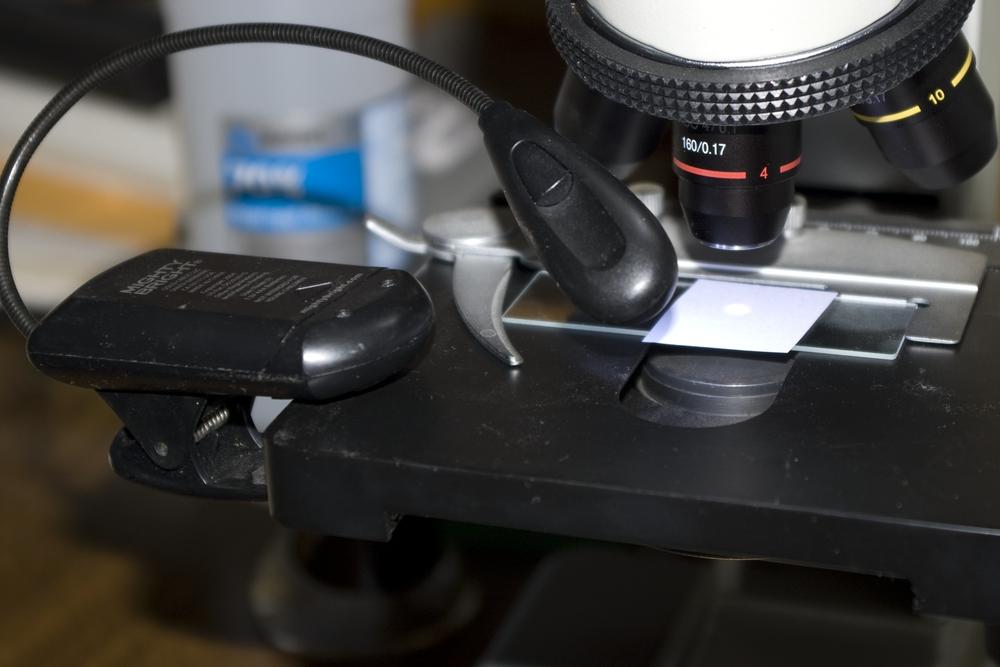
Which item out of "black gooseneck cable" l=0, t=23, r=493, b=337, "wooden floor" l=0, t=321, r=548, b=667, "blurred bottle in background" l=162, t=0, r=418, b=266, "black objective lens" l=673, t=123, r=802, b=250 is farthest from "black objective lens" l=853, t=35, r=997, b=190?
"wooden floor" l=0, t=321, r=548, b=667

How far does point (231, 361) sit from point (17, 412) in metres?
0.86

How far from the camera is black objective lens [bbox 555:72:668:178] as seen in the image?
0.59 m

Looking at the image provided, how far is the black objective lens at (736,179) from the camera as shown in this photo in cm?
52

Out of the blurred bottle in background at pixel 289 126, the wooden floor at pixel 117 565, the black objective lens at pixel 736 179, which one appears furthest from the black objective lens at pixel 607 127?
the wooden floor at pixel 117 565

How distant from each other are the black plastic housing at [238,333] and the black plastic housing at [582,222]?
62mm

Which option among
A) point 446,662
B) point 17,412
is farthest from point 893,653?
point 17,412

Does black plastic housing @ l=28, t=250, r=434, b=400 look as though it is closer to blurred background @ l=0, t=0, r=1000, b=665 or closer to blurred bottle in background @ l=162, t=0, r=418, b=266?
blurred background @ l=0, t=0, r=1000, b=665

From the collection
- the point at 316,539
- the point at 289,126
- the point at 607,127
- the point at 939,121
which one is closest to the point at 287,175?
the point at 289,126

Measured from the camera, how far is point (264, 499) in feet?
1.81

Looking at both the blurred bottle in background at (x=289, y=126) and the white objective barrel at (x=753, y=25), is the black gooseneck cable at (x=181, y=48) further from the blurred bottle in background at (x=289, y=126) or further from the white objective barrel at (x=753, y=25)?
the blurred bottle in background at (x=289, y=126)

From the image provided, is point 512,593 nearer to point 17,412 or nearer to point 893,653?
point 893,653

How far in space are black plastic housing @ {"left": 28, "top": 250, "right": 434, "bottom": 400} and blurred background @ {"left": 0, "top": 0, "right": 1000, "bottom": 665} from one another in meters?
0.25

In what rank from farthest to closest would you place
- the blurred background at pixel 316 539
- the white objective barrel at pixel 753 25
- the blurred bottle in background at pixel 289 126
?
the blurred bottle in background at pixel 289 126, the blurred background at pixel 316 539, the white objective barrel at pixel 753 25

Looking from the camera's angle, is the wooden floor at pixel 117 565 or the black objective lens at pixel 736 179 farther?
the wooden floor at pixel 117 565
